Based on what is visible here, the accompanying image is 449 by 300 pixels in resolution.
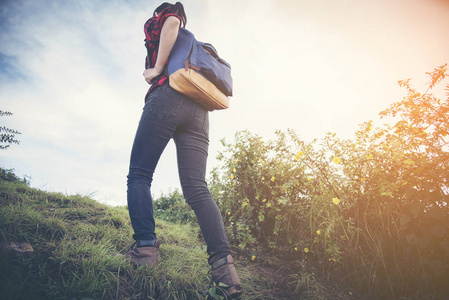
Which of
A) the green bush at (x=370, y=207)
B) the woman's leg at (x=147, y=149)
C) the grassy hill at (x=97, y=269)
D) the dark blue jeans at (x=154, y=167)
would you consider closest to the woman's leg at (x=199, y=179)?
the dark blue jeans at (x=154, y=167)

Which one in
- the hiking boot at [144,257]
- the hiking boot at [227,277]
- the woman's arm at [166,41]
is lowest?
the hiking boot at [227,277]

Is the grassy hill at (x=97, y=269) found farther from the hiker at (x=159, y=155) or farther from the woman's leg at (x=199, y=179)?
the woman's leg at (x=199, y=179)

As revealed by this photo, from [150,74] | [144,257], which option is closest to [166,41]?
[150,74]

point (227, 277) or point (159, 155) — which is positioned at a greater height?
point (159, 155)

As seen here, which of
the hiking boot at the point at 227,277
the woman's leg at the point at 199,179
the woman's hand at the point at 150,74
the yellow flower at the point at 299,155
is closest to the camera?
the hiking boot at the point at 227,277

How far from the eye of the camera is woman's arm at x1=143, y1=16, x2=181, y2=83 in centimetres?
135

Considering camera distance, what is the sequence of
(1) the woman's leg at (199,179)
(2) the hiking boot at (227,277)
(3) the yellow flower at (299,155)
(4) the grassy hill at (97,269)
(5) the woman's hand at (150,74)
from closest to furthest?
(4) the grassy hill at (97,269)
(2) the hiking boot at (227,277)
(1) the woman's leg at (199,179)
(5) the woman's hand at (150,74)
(3) the yellow flower at (299,155)

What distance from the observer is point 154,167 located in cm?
137

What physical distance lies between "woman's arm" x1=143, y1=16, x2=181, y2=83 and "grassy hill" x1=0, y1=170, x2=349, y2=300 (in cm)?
119

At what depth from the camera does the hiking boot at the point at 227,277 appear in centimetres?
117

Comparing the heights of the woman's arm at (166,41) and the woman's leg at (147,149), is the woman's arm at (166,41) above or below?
above

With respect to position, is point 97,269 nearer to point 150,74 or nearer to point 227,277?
point 227,277

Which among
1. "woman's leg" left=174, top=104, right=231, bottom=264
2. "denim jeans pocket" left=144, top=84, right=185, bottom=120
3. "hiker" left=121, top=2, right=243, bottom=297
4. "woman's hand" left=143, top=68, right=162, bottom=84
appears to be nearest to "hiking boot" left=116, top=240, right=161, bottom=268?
"hiker" left=121, top=2, right=243, bottom=297

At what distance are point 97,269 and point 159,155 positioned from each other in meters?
0.70
